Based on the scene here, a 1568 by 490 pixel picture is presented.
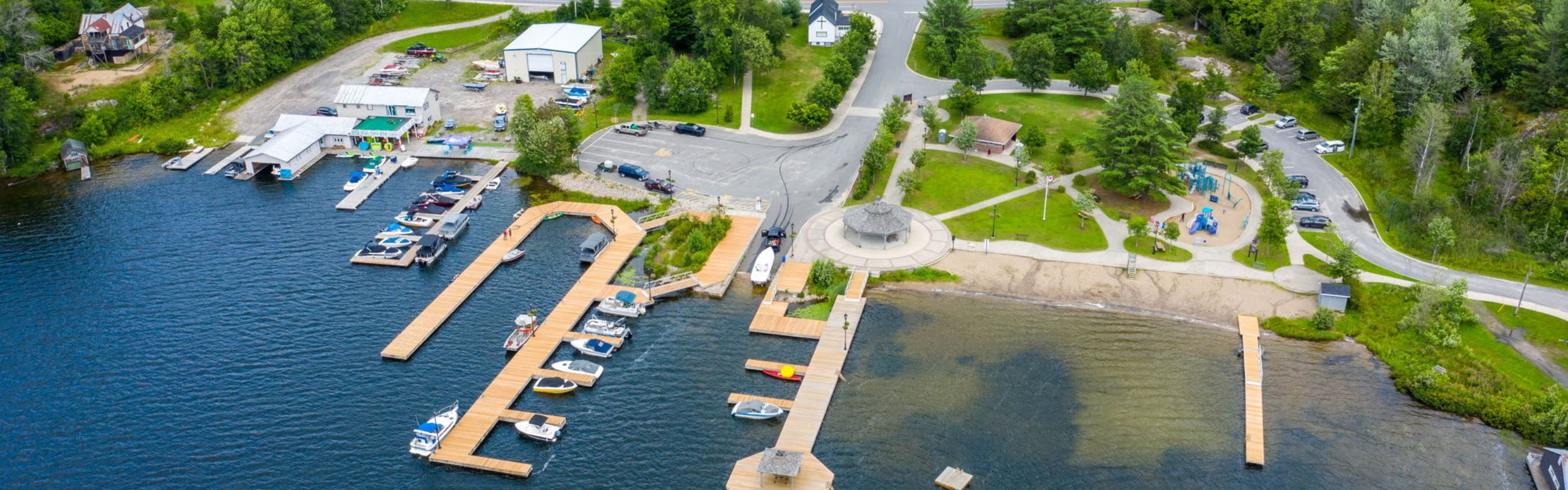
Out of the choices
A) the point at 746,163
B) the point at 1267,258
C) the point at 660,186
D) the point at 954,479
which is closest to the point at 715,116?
the point at 746,163

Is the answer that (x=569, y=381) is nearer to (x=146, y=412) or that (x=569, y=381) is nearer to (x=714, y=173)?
(x=146, y=412)

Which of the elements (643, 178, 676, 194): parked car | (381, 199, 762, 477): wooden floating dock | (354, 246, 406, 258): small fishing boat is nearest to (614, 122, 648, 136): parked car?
(643, 178, 676, 194): parked car

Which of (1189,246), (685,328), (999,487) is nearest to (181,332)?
(685,328)

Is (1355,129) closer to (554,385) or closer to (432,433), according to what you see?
(554,385)

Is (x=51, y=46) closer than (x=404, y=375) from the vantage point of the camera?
No

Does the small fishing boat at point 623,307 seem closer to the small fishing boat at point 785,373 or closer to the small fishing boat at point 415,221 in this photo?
the small fishing boat at point 785,373

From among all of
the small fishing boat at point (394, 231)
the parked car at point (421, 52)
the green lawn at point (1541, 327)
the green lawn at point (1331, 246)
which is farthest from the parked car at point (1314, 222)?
the parked car at point (421, 52)

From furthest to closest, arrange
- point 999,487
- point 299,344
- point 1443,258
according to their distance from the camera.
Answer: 1. point 1443,258
2. point 299,344
3. point 999,487
